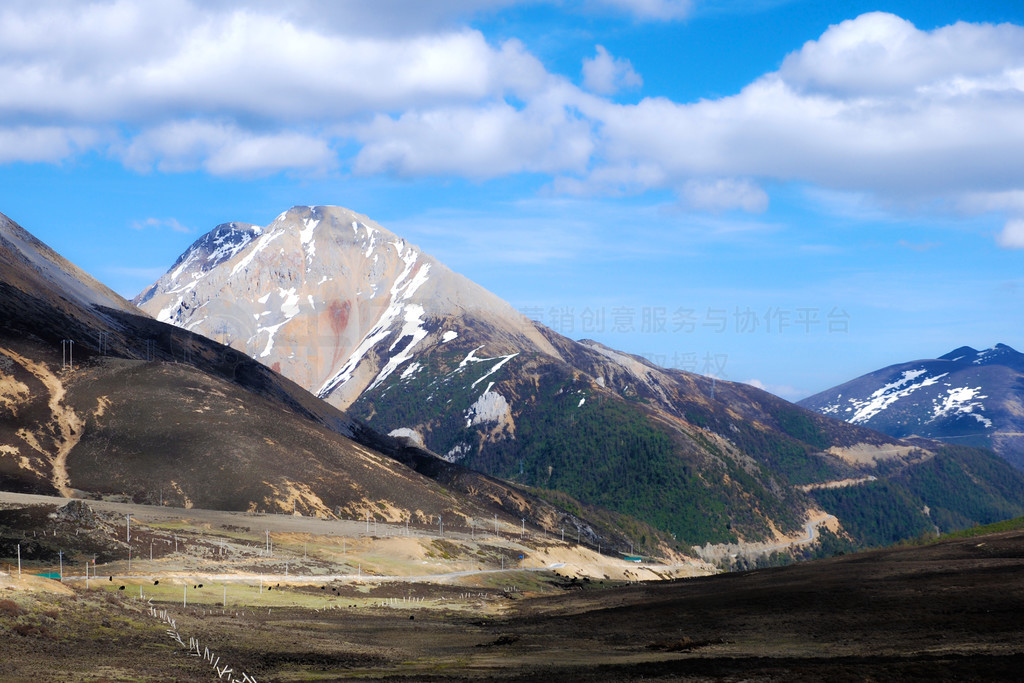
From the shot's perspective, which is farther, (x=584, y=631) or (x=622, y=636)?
(x=584, y=631)

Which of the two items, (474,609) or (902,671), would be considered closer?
(902,671)

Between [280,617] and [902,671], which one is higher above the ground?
[902,671]

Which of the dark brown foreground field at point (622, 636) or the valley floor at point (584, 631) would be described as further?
the valley floor at point (584, 631)

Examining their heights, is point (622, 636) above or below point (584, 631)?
above

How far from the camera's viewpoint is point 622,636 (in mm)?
68125

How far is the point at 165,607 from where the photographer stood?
242 ft

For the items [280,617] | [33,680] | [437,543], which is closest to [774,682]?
[33,680]

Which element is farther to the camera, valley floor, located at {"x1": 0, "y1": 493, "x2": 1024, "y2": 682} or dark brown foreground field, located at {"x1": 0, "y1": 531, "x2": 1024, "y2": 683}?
valley floor, located at {"x1": 0, "y1": 493, "x2": 1024, "y2": 682}

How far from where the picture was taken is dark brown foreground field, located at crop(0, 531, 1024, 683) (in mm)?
45906

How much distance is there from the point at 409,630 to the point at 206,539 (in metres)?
60.4

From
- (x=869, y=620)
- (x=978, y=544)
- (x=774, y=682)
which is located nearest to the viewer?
(x=774, y=682)

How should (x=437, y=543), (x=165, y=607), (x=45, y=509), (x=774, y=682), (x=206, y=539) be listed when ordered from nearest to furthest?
(x=774, y=682)
(x=165, y=607)
(x=45, y=509)
(x=206, y=539)
(x=437, y=543)

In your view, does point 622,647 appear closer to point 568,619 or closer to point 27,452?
point 568,619

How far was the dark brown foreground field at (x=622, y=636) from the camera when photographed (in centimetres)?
4591
